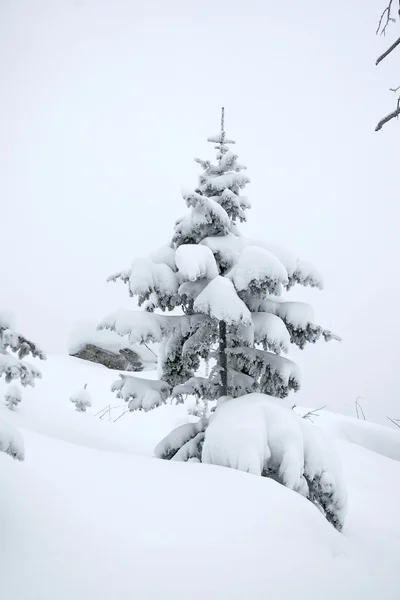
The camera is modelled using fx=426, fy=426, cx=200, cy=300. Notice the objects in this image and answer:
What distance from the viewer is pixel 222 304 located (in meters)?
6.52

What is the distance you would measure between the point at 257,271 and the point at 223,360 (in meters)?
2.00

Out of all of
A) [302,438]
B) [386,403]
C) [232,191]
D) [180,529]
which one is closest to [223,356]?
[302,438]

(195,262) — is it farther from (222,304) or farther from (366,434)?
(366,434)

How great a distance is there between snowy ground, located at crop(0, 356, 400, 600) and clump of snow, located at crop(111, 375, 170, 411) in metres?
1.08

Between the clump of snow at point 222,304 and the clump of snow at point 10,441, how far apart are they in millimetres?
3492

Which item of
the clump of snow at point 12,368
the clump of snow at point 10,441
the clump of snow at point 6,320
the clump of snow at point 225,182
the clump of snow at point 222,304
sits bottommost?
the clump of snow at point 12,368

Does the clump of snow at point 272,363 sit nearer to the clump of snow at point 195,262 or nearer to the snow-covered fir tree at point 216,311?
the snow-covered fir tree at point 216,311

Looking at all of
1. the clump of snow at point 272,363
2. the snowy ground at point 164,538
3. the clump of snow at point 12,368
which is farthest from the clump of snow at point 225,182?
the snowy ground at point 164,538

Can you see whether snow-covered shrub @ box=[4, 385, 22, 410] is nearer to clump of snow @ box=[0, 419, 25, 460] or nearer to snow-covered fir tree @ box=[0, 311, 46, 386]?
snow-covered fir tree @ box=[0, 311, 46, 386]

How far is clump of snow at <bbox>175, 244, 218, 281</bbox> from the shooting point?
21.2 ft

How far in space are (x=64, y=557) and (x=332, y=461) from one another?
4.48 metres

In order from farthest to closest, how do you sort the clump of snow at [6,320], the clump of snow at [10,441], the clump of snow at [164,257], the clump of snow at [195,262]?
the clump of snow at [164,257] → the clump of snow at [6,320] → the clump of snow at [195,262] → the clump of snow at [10,441]

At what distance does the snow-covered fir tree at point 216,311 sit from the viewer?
677cm

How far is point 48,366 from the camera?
24.7 metres
